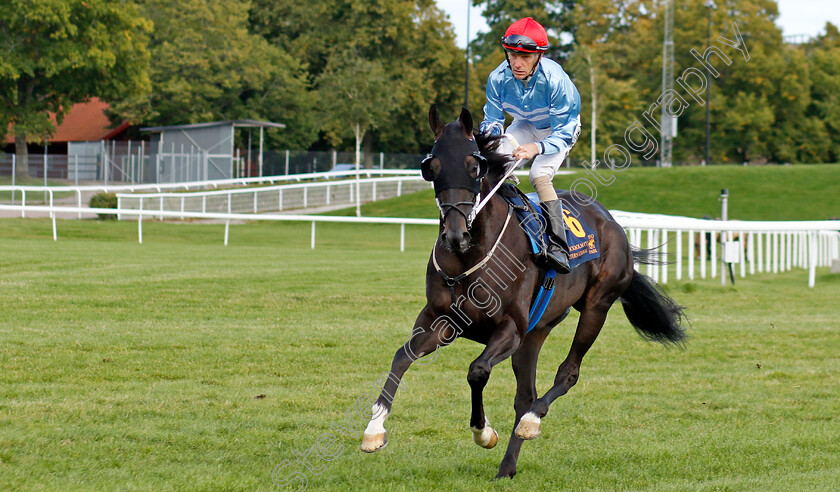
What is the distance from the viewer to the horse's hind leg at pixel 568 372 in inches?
187

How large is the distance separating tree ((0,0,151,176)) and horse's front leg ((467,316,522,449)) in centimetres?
3599

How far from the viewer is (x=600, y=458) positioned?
202 inches

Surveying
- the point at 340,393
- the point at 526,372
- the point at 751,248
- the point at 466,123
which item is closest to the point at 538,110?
the point at 466,123

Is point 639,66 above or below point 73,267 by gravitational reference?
above

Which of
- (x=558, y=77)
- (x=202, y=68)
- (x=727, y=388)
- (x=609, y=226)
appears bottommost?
(x=727, y=388)

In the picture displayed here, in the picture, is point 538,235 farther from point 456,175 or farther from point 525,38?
point 525,38

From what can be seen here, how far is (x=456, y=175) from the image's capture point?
441cm

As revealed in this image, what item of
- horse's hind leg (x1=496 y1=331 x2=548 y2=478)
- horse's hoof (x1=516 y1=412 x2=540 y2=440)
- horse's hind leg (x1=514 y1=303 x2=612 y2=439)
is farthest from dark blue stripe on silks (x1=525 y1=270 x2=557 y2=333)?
horse's hoof (x1=516 y1=412 x2=540 y2=440)

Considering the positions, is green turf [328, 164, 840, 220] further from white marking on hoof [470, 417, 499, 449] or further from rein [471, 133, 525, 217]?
white marking on hoof [470, 417, 499, 449]

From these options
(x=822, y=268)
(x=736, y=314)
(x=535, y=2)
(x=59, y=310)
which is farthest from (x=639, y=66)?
(x=59, y=310)

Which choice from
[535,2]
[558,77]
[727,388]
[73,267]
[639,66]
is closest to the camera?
[558,77]

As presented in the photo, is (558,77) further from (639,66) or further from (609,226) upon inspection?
(639,66)

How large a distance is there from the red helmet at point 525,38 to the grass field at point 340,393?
239 cm

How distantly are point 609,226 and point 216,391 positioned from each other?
3.12m
